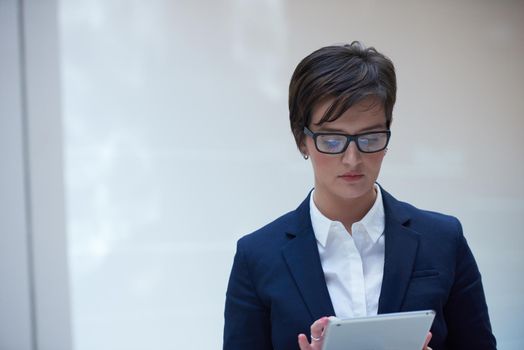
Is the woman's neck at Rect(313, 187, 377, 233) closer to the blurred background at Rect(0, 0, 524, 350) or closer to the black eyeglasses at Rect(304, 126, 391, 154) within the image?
the black eyeglasses at Rect(304, 126, 391, 154)

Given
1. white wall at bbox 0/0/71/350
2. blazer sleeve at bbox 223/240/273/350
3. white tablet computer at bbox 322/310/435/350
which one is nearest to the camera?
white tablet computer at bbox 322/310/435/350

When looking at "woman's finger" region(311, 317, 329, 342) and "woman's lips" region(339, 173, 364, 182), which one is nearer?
"woman's finger" region(311, 317, 329, 342)

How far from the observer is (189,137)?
273 centimetres

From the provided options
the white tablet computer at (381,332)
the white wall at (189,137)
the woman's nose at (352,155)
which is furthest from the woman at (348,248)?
the white wall at (189,137)

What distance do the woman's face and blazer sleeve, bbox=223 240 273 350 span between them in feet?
0.97

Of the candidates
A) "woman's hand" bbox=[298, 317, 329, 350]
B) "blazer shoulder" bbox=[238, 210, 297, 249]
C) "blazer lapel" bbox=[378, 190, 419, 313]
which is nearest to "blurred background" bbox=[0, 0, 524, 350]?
"blazer shoulder" bbox=[238, 210, 297, 249]

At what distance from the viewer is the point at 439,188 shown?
304 cm

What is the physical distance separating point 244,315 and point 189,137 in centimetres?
165

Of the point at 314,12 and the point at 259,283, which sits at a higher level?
the point at 314,12

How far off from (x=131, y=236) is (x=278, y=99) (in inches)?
42.4

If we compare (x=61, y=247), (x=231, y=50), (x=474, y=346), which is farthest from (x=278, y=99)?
(x=474, y=346)

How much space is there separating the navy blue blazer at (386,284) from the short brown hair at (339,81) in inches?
10.6

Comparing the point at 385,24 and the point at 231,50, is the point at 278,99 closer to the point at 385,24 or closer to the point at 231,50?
the point at 231,50

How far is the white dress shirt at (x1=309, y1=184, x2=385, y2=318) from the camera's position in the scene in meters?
1.16
